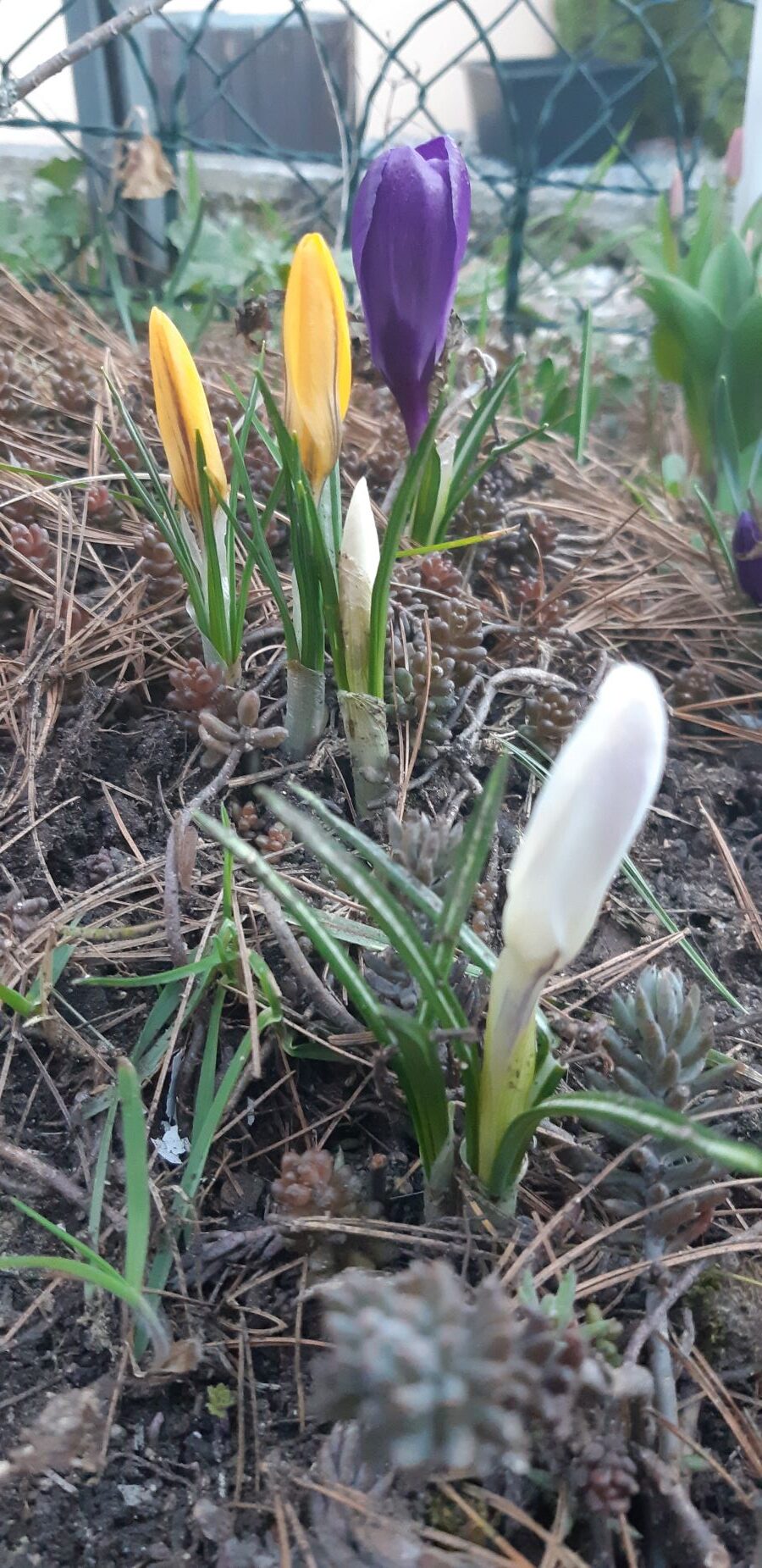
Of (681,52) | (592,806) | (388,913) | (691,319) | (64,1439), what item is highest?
(681,52)

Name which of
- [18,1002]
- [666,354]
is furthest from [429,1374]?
[666,354]

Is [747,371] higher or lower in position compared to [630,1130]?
higher

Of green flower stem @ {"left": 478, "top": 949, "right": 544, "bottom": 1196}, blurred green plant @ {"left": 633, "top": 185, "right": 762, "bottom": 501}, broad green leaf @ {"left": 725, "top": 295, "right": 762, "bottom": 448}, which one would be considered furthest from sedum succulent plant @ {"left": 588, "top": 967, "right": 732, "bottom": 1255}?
broad green leaf @ {"left": 725, "top": 295, "right": 762, "bottom": 448}

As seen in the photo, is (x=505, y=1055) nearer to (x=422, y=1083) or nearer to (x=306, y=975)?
(x=422, y=1083)

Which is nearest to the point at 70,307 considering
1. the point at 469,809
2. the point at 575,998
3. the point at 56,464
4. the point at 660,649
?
the point at 56,464

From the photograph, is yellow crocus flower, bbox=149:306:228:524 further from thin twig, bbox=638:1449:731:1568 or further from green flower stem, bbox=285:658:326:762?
thin twig, bbox=638:1449:731:1568

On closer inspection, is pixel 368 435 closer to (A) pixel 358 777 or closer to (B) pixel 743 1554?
(A) pixel 358 777

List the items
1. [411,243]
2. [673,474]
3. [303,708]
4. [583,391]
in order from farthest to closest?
[673,474] → [583,391] → [303,708] → [411,243]
